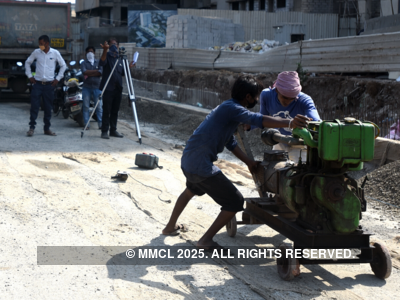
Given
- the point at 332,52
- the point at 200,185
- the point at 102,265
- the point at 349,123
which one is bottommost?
the point at 102,265

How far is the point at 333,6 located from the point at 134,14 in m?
16.5

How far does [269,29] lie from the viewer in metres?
29.9

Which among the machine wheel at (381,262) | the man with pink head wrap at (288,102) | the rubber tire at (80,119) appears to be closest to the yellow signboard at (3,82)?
the rubber tire at (80,119)

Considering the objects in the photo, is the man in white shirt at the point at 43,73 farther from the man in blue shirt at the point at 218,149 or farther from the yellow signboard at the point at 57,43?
the yellow signboard at the point at 57,43

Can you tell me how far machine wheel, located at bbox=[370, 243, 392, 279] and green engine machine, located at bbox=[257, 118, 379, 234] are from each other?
31cm

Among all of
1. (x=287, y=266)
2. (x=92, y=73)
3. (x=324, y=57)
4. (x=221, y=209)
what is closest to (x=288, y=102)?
(x=221, y=209)

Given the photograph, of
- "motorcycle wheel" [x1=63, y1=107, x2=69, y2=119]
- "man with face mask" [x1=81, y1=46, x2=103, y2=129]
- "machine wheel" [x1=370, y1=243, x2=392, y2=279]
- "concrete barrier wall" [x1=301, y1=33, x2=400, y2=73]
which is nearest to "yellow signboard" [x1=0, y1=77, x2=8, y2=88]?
"motorcycle wheel" [x1=63, y1=107, x2=69, y2=119]

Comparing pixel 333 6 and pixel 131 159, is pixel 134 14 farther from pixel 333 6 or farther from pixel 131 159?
pixel 131 159

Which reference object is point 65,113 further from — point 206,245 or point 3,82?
point 206,245

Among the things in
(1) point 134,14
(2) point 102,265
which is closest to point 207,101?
(2) point 102,265

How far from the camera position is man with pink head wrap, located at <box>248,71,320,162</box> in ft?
15.2

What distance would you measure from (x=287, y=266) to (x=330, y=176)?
748 millimetres

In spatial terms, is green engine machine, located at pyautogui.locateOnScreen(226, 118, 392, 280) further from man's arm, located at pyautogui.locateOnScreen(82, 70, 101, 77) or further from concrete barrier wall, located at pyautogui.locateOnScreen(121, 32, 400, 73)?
concrete barrier wall, located at pyautogui.locateOnScreen(121, 32, 400, 73)

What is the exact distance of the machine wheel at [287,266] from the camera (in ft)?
12.1
